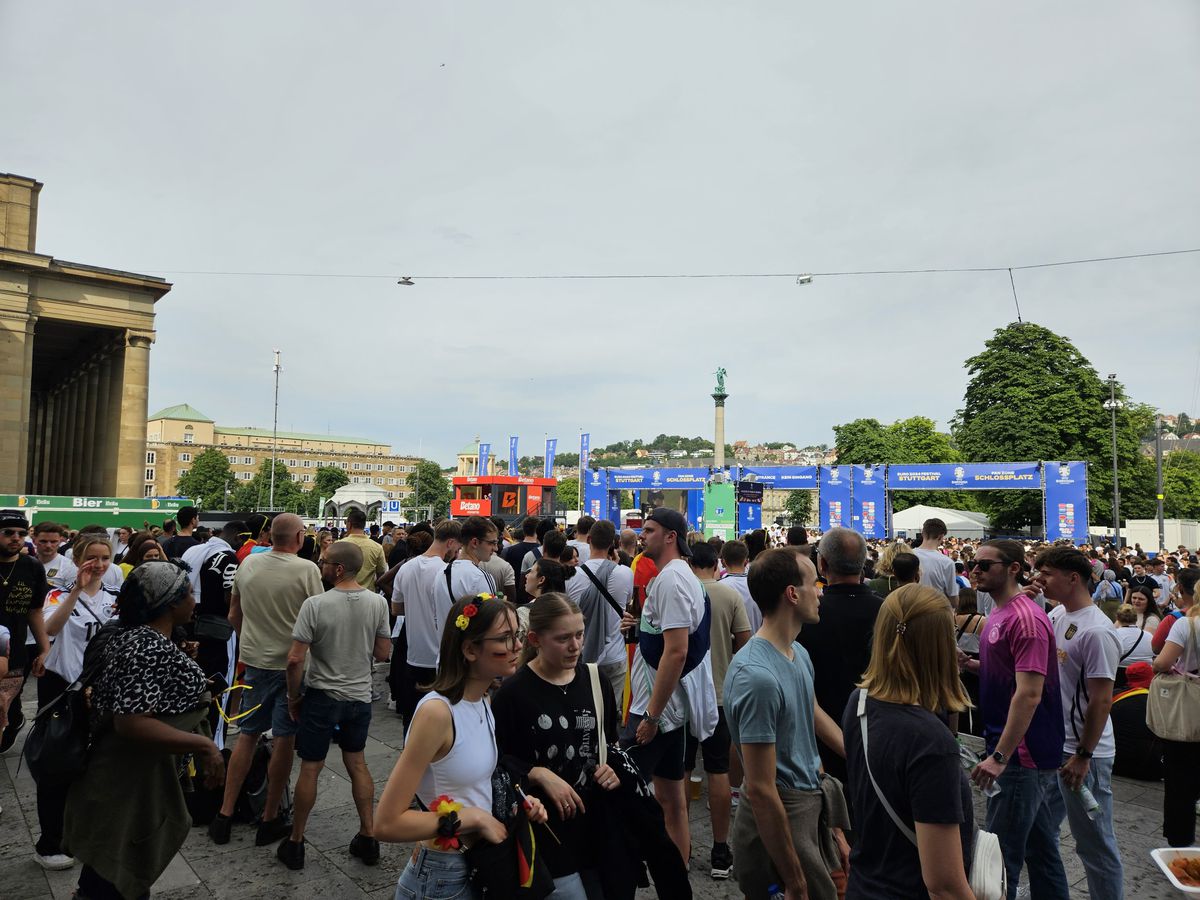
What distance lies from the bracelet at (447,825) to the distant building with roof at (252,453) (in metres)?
119

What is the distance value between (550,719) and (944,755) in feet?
4.02

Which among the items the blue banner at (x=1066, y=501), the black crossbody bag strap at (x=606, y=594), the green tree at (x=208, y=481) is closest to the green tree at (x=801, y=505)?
the blue banner at (x=1066, y=501)

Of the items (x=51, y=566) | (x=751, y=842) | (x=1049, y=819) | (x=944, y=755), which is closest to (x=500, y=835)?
(x=751, y=842)

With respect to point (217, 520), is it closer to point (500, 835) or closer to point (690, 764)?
point (690, 764)

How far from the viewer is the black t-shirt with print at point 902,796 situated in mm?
2109

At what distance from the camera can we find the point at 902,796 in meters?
2.20

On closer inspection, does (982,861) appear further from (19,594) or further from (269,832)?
(19,594)

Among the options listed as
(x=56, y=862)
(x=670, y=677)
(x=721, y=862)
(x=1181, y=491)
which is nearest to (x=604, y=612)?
(x=670, y=677)

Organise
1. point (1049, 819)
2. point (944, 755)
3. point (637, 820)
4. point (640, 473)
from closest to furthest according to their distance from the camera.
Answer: point (944, 755), point (637, 820), point (1049, 819), point (640, 473)

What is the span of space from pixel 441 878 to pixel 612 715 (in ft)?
2.75

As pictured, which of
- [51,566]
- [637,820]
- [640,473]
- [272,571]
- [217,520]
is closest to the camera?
[637,820]

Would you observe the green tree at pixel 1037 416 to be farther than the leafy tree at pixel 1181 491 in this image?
No

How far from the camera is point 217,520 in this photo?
2553 cm

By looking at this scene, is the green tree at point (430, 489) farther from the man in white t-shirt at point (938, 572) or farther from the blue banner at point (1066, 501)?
the man in white t-shirt at point (938, 572)
